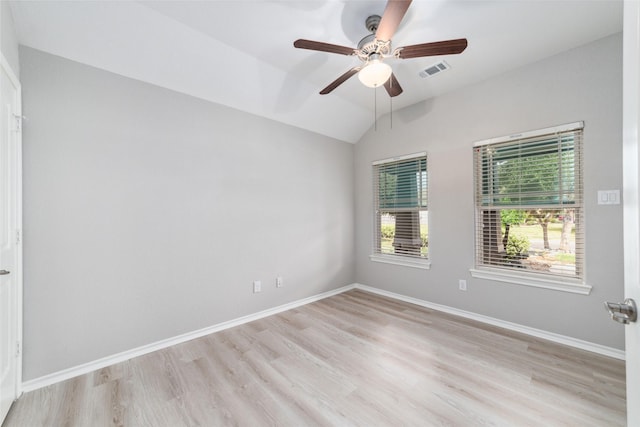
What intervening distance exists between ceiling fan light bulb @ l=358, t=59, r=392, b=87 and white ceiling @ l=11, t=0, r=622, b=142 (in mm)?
424

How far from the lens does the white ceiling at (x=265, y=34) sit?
189 cm

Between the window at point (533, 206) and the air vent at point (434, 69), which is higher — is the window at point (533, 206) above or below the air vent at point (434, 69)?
below

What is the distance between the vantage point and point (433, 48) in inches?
71.3

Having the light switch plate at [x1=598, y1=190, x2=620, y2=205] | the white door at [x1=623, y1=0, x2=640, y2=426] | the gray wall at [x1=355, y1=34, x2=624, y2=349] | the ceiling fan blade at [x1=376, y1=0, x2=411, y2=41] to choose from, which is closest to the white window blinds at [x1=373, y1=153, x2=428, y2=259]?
the gray wall at [x1=355, y1=34, x2=624, y2=349]

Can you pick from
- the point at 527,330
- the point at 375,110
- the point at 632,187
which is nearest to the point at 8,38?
the point at 632,187


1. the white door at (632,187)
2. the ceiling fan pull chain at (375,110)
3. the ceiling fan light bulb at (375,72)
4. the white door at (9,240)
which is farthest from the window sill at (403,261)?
the white door at (9,240)

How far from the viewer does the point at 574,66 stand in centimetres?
237

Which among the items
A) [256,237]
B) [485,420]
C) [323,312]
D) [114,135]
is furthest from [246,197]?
[485,420]

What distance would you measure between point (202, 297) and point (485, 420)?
99.9 inches

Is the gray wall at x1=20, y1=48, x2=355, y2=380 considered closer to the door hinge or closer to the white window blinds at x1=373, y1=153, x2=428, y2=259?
the door hinge

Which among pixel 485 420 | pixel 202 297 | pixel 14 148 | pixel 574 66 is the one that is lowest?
pixel 485 420

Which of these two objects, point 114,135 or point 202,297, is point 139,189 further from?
point 202,297

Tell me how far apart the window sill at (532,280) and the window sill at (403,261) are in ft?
1.83

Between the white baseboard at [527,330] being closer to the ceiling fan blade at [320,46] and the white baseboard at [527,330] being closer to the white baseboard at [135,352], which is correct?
the white baseboard at [135,352]
